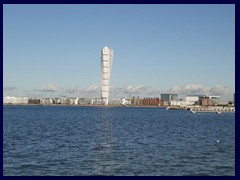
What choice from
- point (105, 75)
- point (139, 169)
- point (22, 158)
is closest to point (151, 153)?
point (139, 169)

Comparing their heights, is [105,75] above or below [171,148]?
above

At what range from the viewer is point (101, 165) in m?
15.1

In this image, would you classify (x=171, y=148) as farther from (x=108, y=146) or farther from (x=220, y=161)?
(x=220, y=161)

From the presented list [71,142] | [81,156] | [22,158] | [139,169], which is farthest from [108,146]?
[139,169]

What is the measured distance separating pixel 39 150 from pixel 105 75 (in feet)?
393

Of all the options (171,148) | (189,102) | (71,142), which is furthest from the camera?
(189,102)

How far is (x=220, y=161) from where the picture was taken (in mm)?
15977

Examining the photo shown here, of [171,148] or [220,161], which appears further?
[171,148]
